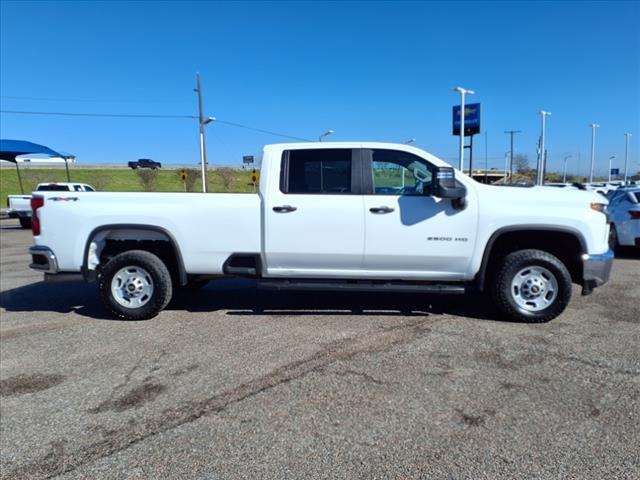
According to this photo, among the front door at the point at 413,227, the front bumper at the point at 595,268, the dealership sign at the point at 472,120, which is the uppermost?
the dealership sign at the point at 472,120

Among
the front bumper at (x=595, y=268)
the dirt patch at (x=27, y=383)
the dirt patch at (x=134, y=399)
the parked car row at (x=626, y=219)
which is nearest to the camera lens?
the dirt patch at (x=134, y=399)

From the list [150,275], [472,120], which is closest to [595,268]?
[150,275]

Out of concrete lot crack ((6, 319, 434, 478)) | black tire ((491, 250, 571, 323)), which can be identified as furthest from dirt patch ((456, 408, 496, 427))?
black tire ((491, 250, 571, 323))

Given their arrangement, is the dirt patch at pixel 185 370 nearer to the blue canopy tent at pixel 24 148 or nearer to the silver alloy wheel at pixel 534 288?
the silver alloy wheel at pixel 534 288

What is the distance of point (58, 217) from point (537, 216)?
549 cm

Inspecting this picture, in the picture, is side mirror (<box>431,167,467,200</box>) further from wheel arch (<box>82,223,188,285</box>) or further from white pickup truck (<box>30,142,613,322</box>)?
wheel arch (<box>82,223,188,285</box>)

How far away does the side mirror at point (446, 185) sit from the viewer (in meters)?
4.81

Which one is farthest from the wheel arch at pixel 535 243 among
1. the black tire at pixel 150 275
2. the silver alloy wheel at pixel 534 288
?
the black tire at pixel 150 275

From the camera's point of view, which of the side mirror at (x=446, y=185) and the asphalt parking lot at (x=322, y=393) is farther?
the side mirror at (x=446, y=185)

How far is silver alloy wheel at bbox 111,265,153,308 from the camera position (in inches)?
215

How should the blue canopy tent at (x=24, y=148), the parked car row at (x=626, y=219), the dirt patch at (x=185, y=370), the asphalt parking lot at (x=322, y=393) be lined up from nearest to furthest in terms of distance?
the asphalt parking lot at (x=322, y=393), the dirt patch at (x=185, y=370), the parked car row at (x=626, y=219), the blue canopy tent at (x=24, y=148)

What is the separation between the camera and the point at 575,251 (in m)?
5.17

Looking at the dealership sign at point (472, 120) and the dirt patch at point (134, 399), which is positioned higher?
the dealership sign at point (472, 120)

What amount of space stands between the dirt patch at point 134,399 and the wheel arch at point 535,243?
11.7ft
